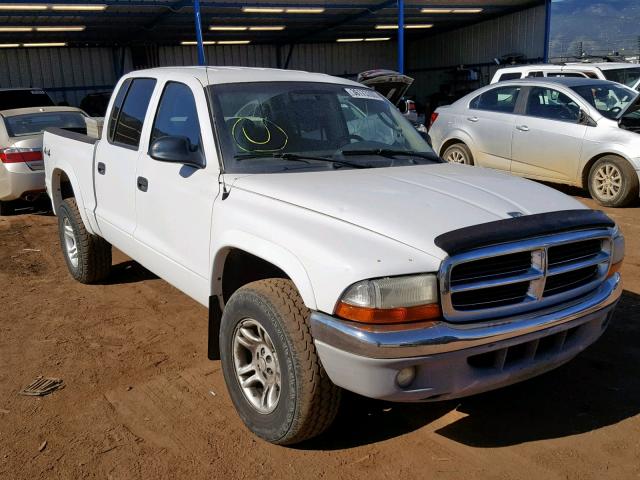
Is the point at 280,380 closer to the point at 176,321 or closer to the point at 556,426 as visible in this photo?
the point at 556,426

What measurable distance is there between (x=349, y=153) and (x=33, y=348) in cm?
263

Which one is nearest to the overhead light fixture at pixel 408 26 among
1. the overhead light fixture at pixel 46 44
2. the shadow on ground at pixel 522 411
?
the overhead light fixture at pixel 46 44

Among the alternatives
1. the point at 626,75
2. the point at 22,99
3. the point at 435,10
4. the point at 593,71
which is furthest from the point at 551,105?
the point at 435,10

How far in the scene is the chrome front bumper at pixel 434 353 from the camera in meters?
2.52

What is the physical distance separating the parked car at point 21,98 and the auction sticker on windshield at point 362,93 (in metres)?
10.3

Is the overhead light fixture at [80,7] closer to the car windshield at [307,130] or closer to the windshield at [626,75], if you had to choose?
the windshield at [626,75]

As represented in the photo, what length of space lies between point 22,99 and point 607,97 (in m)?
11.0

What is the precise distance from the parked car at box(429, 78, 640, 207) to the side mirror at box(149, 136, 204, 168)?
644 cm

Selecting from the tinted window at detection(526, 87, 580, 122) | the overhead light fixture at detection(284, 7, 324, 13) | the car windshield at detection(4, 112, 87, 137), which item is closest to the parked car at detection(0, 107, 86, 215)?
the car windshield at detection(4, 112, 87, 137)

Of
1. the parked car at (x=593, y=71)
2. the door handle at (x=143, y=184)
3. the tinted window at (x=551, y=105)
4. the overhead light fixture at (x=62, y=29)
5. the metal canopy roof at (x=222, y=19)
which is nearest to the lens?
the door handle at (x=143, y=184)

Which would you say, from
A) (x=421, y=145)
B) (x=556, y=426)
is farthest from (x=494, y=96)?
(x=556, y=426)

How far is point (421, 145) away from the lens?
4.28 m

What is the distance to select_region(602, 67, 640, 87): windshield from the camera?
39.4ft

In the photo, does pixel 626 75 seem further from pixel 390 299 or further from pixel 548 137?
pixel 390 299
